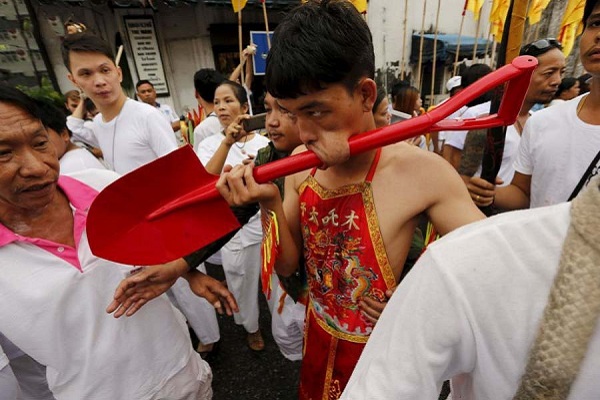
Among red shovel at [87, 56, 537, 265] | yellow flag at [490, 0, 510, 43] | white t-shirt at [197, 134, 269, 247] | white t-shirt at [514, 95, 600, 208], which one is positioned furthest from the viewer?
yellow flag at [490, 0, 510, 43]

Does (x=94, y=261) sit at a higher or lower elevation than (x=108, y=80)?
lower

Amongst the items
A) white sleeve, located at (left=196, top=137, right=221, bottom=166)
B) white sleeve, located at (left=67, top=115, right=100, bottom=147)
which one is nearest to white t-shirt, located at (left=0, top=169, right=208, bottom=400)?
white sleeve, located at (left=196, top=137, right=221, bottom=166)

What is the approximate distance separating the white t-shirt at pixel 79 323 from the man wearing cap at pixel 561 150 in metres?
1.45

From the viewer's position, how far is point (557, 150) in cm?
148

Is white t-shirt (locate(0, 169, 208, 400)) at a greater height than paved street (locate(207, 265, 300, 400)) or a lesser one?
greater

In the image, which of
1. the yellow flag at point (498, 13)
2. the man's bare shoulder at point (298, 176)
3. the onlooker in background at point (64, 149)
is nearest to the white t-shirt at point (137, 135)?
the onlooker in background at point (64, 149)

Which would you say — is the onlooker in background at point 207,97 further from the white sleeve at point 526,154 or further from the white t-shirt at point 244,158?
the white sleeve at point 526,154

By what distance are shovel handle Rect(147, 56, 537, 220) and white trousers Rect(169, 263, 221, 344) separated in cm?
161

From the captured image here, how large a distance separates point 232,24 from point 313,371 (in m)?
7.17

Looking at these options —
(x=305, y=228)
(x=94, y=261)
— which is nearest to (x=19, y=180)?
(x=94, y=261)

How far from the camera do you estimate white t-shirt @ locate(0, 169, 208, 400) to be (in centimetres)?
96

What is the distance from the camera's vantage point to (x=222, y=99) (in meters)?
2.64

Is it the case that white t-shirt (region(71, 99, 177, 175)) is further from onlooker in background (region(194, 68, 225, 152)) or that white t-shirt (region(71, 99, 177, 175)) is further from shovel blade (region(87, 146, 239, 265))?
shovel blade (region(87, 146, 239, 265))

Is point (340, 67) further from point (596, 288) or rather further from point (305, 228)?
point (596, 288)
